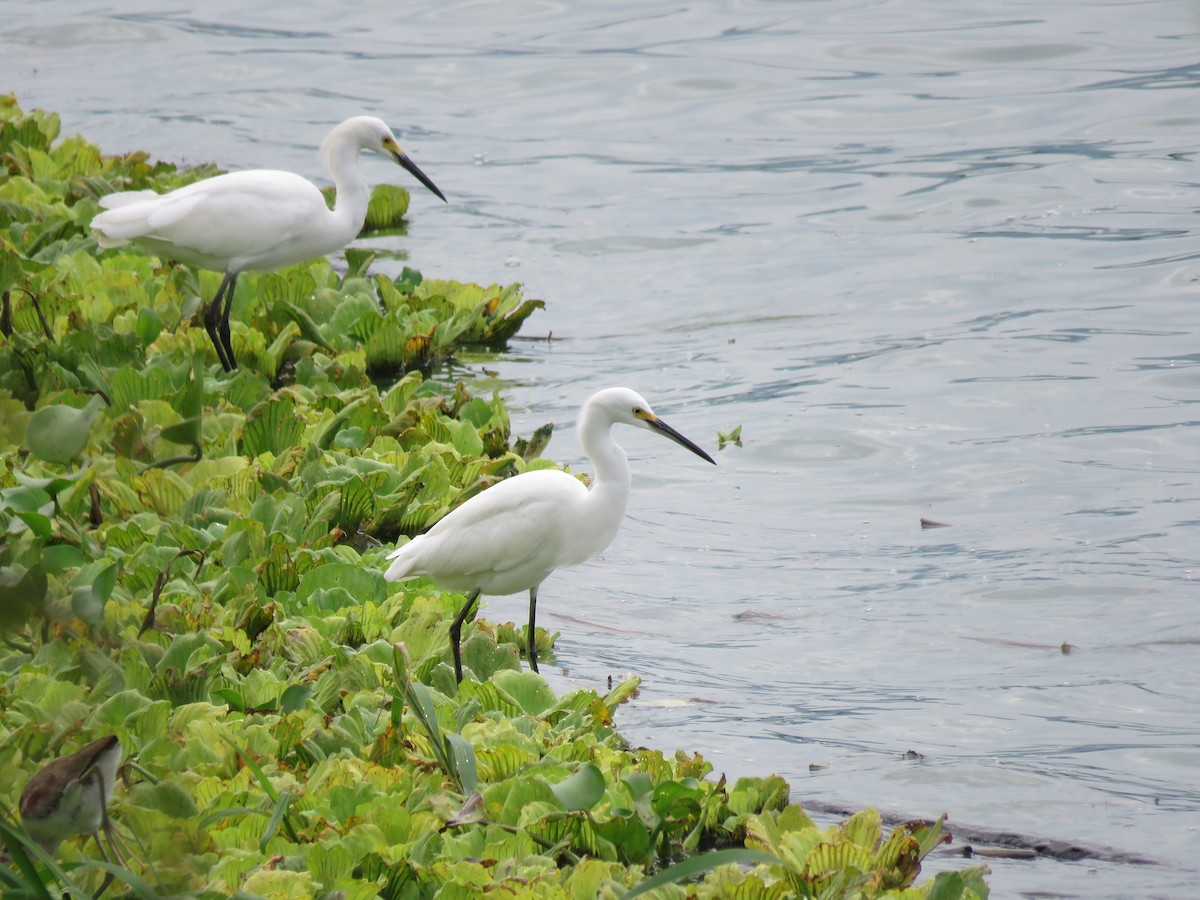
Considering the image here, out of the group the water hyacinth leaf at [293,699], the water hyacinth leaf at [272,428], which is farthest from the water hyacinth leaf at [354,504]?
the water hyacinth leaf at [293,699]

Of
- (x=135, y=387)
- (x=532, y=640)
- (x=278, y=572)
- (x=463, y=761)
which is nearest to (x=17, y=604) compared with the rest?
(x=463, y=761)

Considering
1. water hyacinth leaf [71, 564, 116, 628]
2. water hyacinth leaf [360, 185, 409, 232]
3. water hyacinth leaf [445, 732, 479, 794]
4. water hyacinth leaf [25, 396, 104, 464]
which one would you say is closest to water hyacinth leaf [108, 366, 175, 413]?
water hyacinth leaf [25, 396, 104, 464]

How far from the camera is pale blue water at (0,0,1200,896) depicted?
155 inches

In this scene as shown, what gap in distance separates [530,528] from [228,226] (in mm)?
2711

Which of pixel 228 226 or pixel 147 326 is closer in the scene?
pixel 147 326

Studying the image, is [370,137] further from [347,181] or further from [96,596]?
[96,596]

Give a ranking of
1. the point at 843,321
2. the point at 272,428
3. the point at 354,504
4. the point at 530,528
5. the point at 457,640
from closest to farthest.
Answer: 1. the point at 457,640
2. the point at 530,528
3. the point at 354,504
4. the point at 272,428
5. the point at 843,321

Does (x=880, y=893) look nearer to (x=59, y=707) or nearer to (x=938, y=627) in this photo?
(x=59, y=707)

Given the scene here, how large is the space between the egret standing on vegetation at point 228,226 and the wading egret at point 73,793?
420cm

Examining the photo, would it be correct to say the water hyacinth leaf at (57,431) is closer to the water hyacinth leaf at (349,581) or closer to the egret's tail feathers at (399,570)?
the water hyacinth leaf at (349,581)

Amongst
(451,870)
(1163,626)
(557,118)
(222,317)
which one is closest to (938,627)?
(1163,626)

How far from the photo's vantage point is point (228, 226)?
20.5 ft

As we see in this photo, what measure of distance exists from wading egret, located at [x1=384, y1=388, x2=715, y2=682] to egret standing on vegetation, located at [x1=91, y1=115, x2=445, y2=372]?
1873 mm

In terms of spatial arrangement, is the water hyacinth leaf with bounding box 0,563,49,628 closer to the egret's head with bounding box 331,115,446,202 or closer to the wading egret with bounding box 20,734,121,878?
the wading egret with bounding box 20,734,121,878
